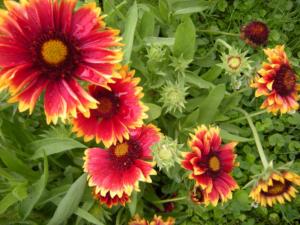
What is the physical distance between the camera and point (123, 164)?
4.09 feet

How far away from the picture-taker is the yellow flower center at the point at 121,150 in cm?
126

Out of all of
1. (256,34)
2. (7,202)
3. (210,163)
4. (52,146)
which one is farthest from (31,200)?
(256,34)

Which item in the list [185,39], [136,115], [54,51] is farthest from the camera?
[185,39]

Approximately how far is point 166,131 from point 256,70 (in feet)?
1.32

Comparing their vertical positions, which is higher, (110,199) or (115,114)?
(115,114)

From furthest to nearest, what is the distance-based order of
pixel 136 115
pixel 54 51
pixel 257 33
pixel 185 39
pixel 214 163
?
pixel 257 33
pixel 185 39
pixel 214 163
pixel 136 115
pixel 54 51

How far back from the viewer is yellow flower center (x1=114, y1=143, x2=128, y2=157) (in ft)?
4.13

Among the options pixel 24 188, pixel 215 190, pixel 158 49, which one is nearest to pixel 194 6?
pixel 158 49

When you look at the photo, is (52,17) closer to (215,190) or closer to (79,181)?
(79,181)

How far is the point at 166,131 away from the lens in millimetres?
1544

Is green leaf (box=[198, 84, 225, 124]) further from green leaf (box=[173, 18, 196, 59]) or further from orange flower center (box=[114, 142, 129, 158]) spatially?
orange flower center (box=[114, 142, 129, 158])

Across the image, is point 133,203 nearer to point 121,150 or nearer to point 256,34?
point 121,150

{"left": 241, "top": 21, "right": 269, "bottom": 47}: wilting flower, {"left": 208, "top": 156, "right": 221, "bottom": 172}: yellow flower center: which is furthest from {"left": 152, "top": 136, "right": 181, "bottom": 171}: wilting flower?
{"left": 241, "top": 21, "right": 269, "bottom": 47}: wilting flower

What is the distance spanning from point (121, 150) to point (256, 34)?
26.6 inches
